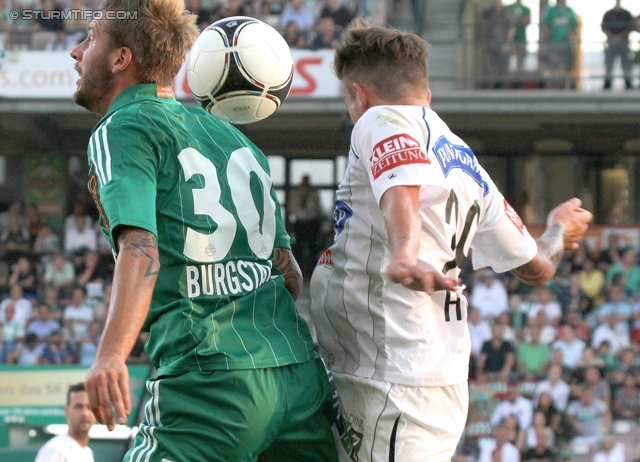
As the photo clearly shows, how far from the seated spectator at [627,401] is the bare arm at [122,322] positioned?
31.0 feet

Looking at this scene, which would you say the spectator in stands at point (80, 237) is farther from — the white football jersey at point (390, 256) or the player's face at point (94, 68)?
the white football jersey at point (390, 256)

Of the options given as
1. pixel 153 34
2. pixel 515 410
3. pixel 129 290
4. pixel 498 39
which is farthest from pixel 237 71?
pixel 498 39

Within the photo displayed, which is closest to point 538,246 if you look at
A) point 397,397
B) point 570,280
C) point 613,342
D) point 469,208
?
point 469,208

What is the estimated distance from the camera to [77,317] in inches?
498

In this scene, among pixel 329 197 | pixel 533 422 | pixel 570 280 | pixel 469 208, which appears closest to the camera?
pixel 469 208

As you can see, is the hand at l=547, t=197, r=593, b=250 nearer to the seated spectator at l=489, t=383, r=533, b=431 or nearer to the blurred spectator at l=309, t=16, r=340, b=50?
the seated spectator at l=489, t=383, r=533, b=431

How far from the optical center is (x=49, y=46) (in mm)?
14273

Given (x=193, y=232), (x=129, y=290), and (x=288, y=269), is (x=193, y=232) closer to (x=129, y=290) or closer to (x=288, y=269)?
(x=129, y=290)

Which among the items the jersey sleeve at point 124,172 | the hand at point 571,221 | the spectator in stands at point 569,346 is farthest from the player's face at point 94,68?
the spectator in stands at point 569,346

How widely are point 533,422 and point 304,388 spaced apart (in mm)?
8495

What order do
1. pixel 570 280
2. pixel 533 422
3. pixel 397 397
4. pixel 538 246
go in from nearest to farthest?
pixel 397 397 < pixel 538 246 < pixel 533 422 < pixel 570 280

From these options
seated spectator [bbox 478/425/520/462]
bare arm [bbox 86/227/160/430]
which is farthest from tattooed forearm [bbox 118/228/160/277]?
seated spectator [bbox 478/425/520/462]

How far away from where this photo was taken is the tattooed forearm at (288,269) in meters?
3.24

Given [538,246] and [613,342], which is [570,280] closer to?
[613,342]
